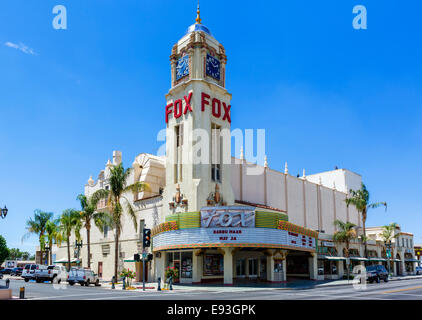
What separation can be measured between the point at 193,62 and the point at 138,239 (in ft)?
72.3

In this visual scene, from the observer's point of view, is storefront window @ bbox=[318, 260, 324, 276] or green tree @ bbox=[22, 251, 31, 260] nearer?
storefront window @ bbox=[318, 260, 324, 276]

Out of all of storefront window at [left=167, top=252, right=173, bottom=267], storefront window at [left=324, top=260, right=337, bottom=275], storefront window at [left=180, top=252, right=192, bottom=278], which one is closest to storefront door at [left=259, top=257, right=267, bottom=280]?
storefront window at [left=180, top=252, right=192, bottom=278]

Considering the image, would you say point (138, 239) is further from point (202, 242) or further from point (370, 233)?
point (370, 233)

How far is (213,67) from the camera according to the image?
1887 inches

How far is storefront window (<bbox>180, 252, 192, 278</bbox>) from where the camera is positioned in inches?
1478

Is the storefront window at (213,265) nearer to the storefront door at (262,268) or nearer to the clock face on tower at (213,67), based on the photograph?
the storefront door at (262,268)

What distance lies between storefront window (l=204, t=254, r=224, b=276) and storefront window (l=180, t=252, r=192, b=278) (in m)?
1.45

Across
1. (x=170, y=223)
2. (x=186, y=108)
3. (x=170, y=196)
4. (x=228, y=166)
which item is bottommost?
(x=170, y=223)

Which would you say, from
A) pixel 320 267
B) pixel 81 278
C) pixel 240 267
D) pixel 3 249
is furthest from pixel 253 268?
pixel 3 249

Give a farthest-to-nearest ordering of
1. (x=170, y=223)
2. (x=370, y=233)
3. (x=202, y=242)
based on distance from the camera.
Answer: (x=370, y=233), (x=170, y=223), (x=202, y=242)

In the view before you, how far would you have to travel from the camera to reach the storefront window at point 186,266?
37531mm

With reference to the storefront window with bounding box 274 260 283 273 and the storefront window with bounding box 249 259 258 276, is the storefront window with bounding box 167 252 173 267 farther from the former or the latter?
the storefront window with bounding box 274 260 283 273
